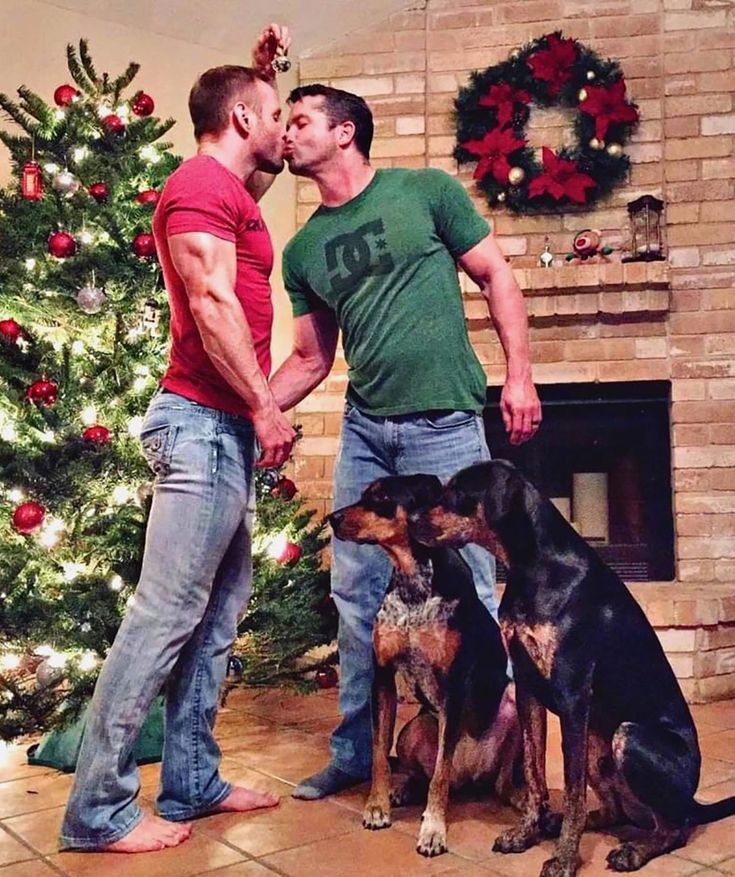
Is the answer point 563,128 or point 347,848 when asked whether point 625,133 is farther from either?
point 347,848

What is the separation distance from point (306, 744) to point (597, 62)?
281cm

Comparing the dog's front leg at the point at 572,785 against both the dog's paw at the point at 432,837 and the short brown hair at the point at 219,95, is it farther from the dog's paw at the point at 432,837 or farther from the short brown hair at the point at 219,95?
the short brown hair at the point at 219,95

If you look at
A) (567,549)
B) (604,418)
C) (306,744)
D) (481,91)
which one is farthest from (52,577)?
(481,91)

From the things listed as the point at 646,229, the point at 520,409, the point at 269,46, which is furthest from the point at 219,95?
the point at 646,229

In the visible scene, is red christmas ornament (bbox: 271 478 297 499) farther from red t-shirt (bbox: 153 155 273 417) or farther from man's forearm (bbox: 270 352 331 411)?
red t-shirt (bbox: 153 155 273 417)

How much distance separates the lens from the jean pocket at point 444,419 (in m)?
1.85

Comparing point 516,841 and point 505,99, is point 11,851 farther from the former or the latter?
point 505,99

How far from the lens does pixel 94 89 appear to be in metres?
2.75

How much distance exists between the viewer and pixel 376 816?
1.74 meters

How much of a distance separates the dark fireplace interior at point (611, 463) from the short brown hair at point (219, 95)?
7.01 ft

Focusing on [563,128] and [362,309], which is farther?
[563,128]

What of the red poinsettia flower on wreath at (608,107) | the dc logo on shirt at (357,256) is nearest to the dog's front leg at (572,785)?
the dc logo on shirt at (357,256)

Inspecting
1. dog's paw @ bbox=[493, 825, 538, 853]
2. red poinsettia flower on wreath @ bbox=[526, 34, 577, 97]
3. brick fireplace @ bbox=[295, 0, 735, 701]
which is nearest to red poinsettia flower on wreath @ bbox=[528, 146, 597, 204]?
brick fireplace @ bbox=[295, 0, 735, 701]

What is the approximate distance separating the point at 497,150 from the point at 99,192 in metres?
1.70
